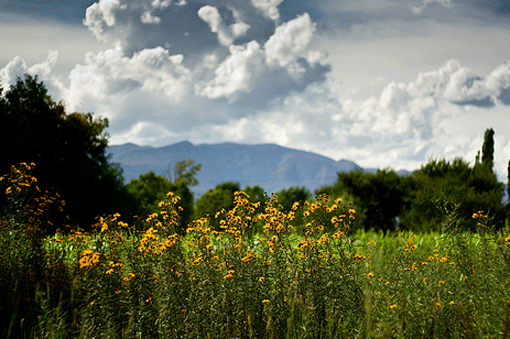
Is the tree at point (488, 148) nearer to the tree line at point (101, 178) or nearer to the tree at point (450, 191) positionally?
the tree line at point (101, 178)

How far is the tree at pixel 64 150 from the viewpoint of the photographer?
1465 cm

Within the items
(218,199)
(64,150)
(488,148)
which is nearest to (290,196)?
(218,199)

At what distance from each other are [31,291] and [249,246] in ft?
9.64

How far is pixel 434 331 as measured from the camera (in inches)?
155

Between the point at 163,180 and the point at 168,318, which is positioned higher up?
the point at 163,180

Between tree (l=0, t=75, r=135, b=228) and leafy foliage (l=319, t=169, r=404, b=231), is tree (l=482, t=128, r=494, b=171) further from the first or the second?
tree (l=0, t=75, r=135, b=228)

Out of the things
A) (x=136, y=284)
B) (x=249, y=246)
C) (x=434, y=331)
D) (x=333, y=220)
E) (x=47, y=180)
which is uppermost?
(x=47, y=180)

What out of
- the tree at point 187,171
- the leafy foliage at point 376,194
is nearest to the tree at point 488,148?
the leafy foliage at point 376,194

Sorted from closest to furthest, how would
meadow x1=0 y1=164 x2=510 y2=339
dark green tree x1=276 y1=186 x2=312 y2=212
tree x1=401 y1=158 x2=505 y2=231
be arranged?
1. meadow x1=0 y1=164 x2=510 y2=339
2. tree x1=401 y1=158 x2=505 y2=231
3. dark green tree x1=276 y1=186 x2=312 y2=212

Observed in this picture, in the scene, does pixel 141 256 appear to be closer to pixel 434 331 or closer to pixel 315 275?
pixel 315 275

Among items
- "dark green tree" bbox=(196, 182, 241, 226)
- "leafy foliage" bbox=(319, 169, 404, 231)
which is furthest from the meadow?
"dark green tree" bbox=(196, 182, 241, 226)

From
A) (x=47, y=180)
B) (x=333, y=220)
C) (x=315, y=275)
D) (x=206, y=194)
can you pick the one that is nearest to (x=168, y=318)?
(x=315, y=275)

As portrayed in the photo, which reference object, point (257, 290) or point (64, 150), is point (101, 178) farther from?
point (257, 290)

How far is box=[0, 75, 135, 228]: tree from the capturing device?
14646 millimetres
